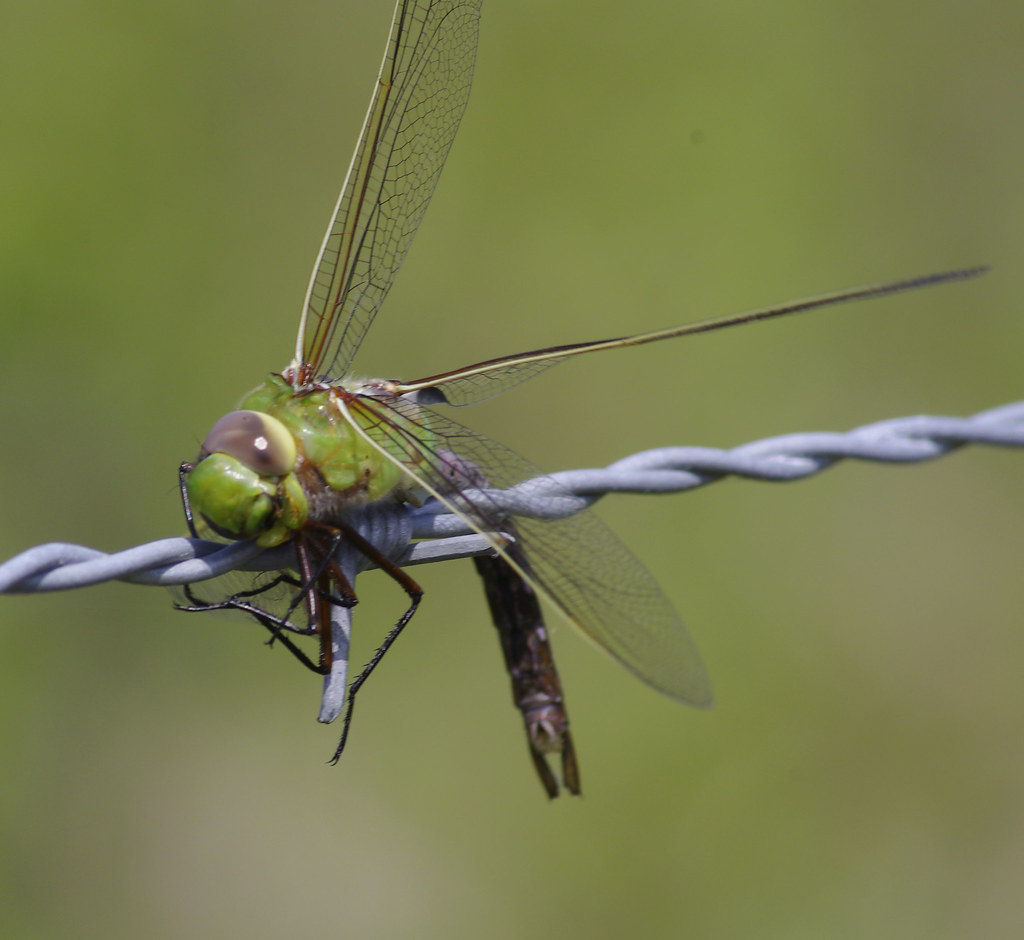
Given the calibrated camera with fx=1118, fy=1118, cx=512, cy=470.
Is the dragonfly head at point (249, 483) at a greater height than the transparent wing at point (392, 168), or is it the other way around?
the transparent wing at point (392, 168)

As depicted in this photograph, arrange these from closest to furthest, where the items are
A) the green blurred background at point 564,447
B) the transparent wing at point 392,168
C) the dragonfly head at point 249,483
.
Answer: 1. the dragonfly head at point 249,483
2. the transparent wing at point 392,168
3. the green blurred background at point 564,447

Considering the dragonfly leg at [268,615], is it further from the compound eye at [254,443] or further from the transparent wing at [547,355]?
the transparent wing at [547,355]

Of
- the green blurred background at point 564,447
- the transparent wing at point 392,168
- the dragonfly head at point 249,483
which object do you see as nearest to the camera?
the dragonfly head at point 249,483

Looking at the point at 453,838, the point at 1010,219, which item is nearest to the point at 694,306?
the point at 1010,219

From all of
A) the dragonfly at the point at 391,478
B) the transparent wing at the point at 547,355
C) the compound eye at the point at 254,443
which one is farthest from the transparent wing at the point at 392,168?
the compound eye at the point at 254,443

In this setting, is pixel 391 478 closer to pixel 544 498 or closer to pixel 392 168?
pixel 544 498
